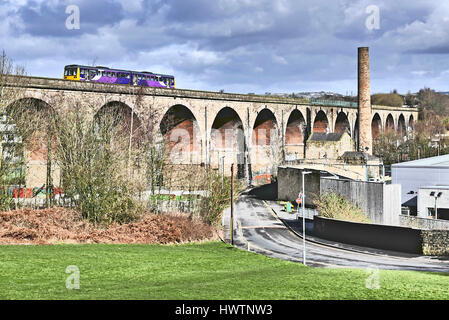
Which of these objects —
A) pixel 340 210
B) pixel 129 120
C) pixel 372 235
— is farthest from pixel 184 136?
pixel 372 235

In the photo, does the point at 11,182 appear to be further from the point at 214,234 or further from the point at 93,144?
the point at 214,234

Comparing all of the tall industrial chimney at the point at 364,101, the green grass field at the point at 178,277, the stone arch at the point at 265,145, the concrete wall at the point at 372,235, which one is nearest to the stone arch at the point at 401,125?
the tall industrial chimney at the point at 364,101

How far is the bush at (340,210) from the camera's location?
41156mm

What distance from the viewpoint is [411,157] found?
89.4 metres

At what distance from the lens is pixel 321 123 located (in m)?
93.2

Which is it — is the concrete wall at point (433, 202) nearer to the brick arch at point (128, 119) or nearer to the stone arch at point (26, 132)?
the brick arch at point (128, 119)

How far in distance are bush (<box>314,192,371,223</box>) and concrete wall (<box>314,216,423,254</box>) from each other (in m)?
1.39

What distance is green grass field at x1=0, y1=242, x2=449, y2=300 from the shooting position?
17.4 m

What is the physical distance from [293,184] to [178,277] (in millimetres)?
39231

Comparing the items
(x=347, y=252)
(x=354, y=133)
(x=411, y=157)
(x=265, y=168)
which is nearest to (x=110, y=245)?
(x=347, y=252)

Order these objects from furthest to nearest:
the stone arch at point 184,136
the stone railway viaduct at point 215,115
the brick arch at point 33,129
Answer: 1. the stone arch at point 184,136
2. the stone railway viaduct at point 215,115
3. the brick arch at point 33,129

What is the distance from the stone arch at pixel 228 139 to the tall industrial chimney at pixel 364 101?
19.7 m

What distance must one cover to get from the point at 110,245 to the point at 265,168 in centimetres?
4720

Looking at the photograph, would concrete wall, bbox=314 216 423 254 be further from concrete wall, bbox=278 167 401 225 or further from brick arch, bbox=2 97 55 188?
brick arch, bbox=2 97 55 188
